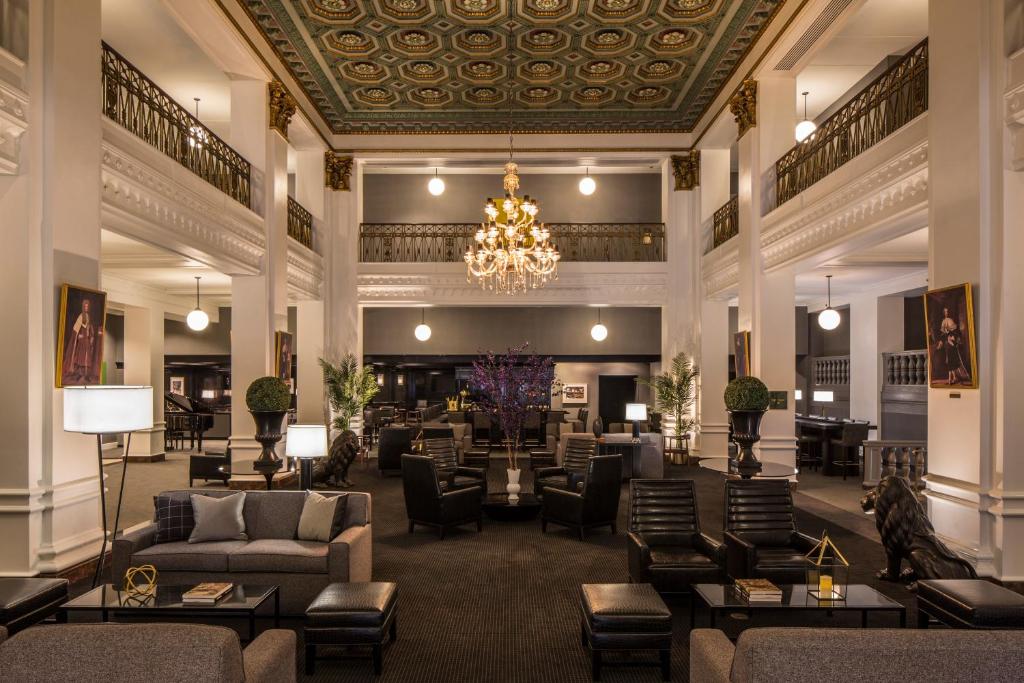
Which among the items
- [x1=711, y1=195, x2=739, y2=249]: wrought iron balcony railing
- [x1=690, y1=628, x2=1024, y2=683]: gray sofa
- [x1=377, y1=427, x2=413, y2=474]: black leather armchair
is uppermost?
[x1=711, y1=195, x2=739, y2=249]: wrought iron balcony railing

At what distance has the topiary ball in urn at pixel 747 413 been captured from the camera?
26.0 ft

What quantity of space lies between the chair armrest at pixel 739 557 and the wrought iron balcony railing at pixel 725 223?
801 cm

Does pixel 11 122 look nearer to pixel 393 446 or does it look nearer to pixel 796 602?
pixel 796 602

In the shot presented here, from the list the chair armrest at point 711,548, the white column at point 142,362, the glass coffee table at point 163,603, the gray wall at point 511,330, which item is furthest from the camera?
the gray wall at point 511,330

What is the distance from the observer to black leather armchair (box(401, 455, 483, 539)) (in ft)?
24.4

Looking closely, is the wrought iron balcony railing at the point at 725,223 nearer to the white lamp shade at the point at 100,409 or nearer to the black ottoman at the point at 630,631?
the black ottoman at the point at 630,631

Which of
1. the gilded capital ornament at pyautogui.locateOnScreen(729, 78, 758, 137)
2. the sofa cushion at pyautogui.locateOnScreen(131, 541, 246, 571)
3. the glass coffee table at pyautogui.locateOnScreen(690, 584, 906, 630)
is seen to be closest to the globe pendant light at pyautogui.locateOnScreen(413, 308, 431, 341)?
the gilded capital ornament at pyautogui.locateOnScreen(729, 78, 758, 137)

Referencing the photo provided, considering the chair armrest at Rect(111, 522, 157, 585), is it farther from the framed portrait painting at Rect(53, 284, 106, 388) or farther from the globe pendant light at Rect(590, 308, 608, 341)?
the globe pendant light at Rect(590, 308, 608, 341)

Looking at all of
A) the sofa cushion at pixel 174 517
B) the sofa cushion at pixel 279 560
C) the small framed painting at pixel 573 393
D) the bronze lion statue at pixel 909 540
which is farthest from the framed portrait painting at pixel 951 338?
the small framed painting at pixel 573 393

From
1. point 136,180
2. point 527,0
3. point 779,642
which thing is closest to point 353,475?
point 136,180

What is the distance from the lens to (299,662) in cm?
416

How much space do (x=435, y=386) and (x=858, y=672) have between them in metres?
16.0

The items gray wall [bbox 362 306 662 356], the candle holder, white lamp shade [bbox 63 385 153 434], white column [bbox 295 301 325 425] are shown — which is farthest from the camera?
gray wall [bbox 362 306 662 356]

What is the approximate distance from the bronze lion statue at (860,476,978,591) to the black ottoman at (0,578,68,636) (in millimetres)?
5611
